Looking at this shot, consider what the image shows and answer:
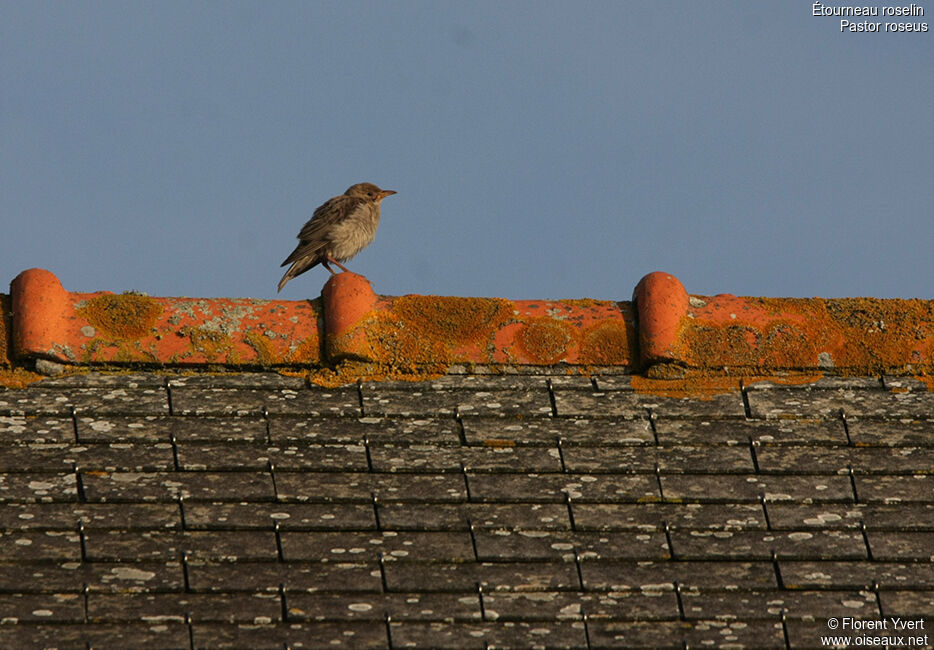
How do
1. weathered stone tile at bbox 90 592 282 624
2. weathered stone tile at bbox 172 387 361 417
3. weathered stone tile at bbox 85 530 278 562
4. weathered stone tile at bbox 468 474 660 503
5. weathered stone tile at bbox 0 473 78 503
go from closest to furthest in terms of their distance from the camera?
weathered stone tile at bbox 90 592 282 624, weathered stone tile at bbox 85 530 278 562, weathered stone tile at bbox 0 473 78 503, weathered stone tile at bbox 468 474 660 503, weathered stone tile at bbox 172 387 361 417

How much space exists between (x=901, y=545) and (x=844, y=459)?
1.58 feet

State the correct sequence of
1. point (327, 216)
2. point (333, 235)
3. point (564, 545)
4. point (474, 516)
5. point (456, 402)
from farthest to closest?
point (327, 216), point (333, 235), point (456, 402), point (474, 516), point (564, 545)

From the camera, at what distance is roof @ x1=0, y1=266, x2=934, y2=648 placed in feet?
12.4

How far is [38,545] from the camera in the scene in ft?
13.1

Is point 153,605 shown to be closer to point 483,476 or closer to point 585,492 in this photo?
point 483,476

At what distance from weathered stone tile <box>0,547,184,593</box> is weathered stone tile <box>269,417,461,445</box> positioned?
0.81 m

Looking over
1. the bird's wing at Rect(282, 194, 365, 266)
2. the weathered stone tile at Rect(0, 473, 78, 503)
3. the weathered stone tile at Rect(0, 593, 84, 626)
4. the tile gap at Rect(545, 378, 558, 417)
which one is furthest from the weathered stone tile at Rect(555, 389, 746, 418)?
the bird's wing at Rect(282, 194, 365, 266)

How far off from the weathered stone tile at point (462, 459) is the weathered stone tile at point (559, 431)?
2.0 inches

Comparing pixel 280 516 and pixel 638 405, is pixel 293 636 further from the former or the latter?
pixel 638 405

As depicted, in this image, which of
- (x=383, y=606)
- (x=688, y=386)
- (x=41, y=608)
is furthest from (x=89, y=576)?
(x=688, y=386)

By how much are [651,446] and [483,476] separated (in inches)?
27.6

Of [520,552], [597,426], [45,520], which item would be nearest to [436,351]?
[597,426]

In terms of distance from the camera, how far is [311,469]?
174 inches

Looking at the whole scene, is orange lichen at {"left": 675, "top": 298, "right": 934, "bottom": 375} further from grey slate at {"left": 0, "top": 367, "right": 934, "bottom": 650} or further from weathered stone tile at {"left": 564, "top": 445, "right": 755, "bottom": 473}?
weathered stone tile at {"left": 564, "top": 445, "right": 755, "bottom": 473}
